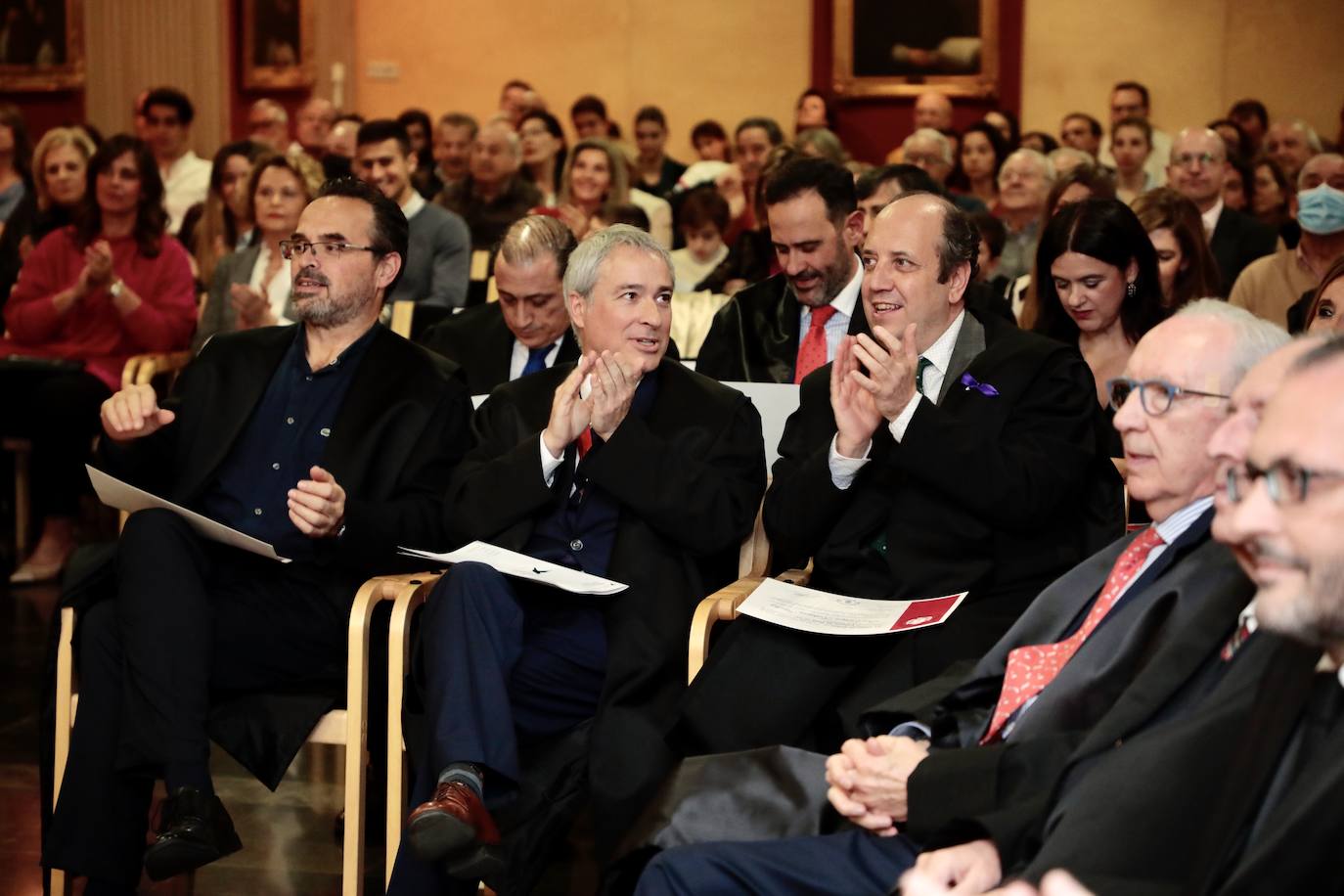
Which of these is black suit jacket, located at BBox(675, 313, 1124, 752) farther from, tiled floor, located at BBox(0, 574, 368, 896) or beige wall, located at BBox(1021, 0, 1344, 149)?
beige wall, located at BBox(1021, 0, 1344, 149)

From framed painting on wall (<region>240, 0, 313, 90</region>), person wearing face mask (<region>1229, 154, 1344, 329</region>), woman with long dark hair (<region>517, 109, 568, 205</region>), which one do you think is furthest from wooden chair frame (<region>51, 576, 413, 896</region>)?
framed painting on wall (<region>240, 0, 313, 90</region>)

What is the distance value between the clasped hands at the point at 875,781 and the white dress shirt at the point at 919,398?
846 mm

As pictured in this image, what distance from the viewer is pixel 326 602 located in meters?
3.74

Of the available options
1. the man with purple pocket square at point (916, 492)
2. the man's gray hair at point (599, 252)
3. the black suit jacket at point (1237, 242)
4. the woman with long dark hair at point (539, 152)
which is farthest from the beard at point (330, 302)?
the woman with long dark hair at point (539, 152)

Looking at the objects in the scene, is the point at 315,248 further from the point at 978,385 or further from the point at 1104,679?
the point at 1104,679

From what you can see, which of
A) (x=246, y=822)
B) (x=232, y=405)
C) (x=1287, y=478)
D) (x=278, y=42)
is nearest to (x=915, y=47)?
(x=278, y=42)

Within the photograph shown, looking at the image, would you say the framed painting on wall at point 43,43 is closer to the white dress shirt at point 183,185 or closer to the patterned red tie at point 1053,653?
the white dress shirt at point 183,185

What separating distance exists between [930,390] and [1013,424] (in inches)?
10.0

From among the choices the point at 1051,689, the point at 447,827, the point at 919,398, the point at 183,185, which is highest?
the point at 183,185

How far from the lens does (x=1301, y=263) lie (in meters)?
5.66

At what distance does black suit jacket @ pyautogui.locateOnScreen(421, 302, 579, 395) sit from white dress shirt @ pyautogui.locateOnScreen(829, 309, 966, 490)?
4.56 ft

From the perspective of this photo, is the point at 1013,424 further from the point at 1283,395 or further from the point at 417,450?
the point at 1283,395

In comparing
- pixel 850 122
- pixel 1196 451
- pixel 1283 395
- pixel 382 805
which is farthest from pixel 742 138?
pixel 1283 395

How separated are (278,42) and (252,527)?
10273mm
